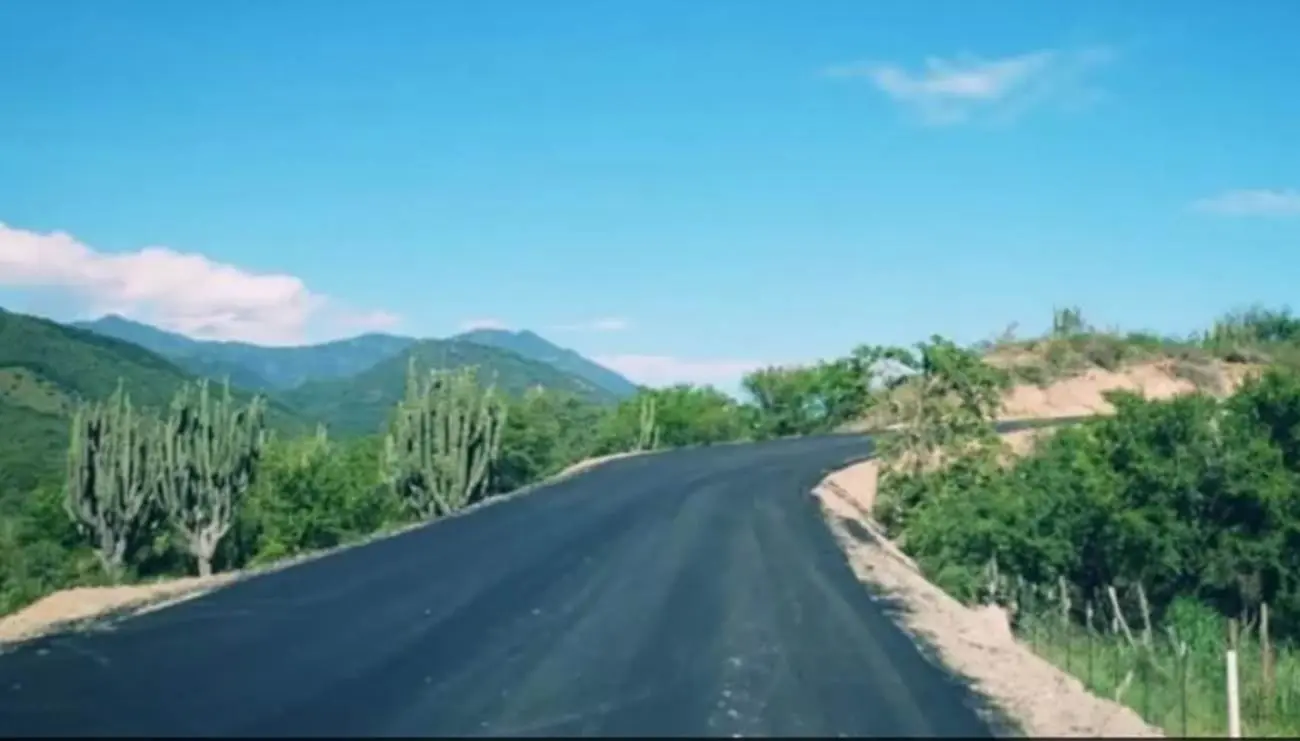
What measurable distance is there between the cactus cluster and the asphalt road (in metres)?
12.6

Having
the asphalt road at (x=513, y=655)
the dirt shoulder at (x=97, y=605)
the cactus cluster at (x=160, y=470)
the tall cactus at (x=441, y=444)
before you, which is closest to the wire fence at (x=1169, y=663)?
the asphalt road at (x=513, y=655)

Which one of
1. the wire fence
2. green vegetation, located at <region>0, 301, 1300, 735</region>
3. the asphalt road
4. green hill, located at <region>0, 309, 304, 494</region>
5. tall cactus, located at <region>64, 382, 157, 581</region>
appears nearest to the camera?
the asphalt road

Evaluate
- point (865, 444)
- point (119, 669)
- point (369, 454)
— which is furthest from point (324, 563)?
point (369, 454)

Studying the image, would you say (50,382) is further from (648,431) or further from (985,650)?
(985,650)

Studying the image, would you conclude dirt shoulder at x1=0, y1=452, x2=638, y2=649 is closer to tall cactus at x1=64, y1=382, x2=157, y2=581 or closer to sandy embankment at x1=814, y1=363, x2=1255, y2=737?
sandy embankment at x1=814, y1=363, x2=1255, y2=737

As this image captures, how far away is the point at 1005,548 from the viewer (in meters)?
23.8

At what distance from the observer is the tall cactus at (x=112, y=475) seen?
31.3 metres

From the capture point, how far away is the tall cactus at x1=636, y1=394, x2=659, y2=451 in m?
52.0

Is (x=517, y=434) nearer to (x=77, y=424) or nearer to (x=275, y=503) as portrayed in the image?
(x=275, y=503)

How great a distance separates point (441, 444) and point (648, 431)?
60.7 ft

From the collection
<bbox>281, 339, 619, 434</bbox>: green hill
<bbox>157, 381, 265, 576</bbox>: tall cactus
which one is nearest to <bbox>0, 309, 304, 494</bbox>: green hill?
<bbox>157, 381, 265, 576</bbox>: tall cactus

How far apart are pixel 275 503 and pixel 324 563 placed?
2407cm

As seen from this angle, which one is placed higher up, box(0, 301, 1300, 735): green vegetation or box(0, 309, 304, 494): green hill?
box(0, 309, 304, 494): green hill

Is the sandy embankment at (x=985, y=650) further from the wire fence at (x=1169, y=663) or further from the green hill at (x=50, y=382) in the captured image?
the green hill at (x=50, y=382)
